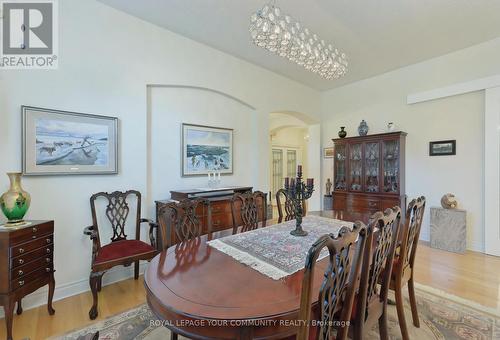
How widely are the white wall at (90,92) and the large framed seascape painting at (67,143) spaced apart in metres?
0.07

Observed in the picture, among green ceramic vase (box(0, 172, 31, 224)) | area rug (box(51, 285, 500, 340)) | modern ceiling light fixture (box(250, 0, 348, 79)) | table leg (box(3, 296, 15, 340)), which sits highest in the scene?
modern ceiling light fixture (box(250, 0, 348, 79))

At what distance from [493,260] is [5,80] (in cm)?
598

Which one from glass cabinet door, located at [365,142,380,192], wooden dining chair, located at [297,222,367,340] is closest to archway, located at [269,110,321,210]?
glass cabinet door, located at [365,142,380,192]

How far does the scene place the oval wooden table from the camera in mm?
919

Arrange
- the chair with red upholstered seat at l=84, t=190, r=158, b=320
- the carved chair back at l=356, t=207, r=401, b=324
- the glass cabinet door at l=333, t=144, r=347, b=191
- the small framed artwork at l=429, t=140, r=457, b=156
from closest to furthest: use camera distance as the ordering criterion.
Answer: the carved chair back at l=356, t=207, r=401, b=324 < the chair with red upholstered seat at l=84, t=190, r=158, b=320 < the small framed artwork at l=429, t=140, r=457, b=156 < the glass cabinet door at l=333, t=144, r=347, b=191

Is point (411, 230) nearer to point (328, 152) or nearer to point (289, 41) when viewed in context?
point (289, 41)

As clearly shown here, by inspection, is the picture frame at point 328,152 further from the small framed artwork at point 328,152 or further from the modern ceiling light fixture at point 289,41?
the modern ceiling light fixture at point 289,41

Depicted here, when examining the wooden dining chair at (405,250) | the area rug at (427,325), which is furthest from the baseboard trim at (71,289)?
the wooden dining chair at (405,250)

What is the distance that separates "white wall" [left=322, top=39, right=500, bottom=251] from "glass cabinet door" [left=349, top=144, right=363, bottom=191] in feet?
1.82

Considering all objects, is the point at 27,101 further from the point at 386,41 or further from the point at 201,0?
the point at 386,41

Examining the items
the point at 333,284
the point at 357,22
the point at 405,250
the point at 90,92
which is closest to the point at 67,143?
the point at 90,92

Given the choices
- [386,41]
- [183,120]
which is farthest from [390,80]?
[183,120]

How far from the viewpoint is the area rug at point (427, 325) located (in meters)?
1.86

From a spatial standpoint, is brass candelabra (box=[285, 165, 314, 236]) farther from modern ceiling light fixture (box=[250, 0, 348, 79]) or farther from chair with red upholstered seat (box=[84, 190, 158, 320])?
chair with red upholstered seat (box=[84, 190, 158, 320])
